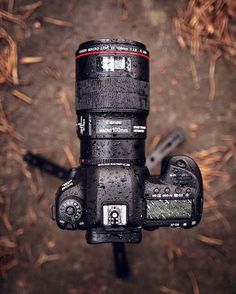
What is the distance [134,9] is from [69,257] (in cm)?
97

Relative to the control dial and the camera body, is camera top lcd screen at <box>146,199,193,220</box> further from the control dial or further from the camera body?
the control dial

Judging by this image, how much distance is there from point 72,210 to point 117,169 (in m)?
0.15

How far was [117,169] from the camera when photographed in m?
1.02

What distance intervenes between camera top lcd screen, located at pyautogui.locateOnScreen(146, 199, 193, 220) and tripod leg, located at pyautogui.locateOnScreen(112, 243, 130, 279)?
1.00 feet

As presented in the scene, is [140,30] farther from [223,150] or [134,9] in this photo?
[223,150]

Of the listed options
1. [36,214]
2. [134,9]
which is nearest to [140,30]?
[134,9]

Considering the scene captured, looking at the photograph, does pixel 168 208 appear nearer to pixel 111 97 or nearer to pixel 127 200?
pixel 127 200

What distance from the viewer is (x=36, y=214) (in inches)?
62.0

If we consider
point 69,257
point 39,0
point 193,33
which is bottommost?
point 69,257

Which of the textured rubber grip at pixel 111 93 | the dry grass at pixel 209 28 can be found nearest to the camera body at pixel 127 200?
the textured rubber grip at pixel 111 93

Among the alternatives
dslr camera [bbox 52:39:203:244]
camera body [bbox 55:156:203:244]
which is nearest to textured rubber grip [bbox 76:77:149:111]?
dslr camera [bbox 52:39:203:244]

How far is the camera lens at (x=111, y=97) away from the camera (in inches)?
39.7

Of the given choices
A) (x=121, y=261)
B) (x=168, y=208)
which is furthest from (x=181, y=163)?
(x=121, y=261)

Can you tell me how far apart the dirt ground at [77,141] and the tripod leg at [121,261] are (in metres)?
0.04
